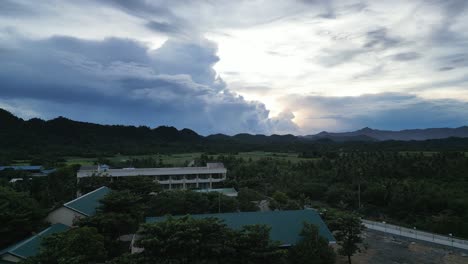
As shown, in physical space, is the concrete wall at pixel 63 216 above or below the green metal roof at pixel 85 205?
below

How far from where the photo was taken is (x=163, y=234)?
554 inches

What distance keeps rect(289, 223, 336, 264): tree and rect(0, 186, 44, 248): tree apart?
16.3m

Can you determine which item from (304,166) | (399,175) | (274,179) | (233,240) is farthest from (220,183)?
(233,240)

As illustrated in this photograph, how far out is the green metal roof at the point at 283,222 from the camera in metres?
18.0

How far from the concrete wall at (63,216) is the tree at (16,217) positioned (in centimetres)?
66

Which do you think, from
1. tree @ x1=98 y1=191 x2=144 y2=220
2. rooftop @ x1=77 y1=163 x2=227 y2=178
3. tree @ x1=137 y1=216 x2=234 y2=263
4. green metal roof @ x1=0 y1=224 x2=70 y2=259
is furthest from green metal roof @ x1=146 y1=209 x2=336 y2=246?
rooftop @ x1=77 y1=163 x2=227 y2=178

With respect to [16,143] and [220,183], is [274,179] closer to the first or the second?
[220,183]

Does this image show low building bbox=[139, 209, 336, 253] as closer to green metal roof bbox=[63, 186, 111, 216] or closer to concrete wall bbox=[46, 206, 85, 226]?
green metal roof bbox=[63, 186, 111, 216]

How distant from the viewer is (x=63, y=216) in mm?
22359

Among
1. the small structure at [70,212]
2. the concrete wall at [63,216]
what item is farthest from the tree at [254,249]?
the concrete wall at [63,216]

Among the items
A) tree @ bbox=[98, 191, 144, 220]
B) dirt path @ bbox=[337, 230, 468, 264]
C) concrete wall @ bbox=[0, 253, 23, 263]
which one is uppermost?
tree @ bbox=[98, 191, 144, 220]

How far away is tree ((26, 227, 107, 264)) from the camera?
13.4 m

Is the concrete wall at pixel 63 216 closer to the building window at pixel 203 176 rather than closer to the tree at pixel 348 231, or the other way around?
the tree at pixel 348 231

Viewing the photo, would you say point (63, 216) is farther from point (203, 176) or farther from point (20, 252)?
point (203, 176)
